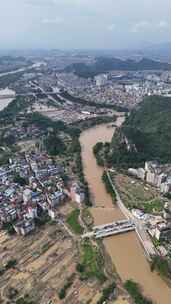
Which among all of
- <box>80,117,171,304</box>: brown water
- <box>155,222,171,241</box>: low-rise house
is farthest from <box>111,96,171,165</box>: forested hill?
<box>155,222,171,241</box>: low-rise house

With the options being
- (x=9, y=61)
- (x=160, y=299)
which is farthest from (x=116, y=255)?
(x=9, y=61)

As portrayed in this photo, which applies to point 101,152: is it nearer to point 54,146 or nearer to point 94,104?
point 54,146

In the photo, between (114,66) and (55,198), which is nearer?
(55,198)

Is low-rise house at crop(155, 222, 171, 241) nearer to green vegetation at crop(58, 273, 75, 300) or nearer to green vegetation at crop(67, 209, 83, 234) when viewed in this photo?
green vegetation at crop(67, 209, 83, 234)

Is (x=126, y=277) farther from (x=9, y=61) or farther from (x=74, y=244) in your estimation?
(x=9, y=61)

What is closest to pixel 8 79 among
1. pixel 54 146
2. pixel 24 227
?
pixel 54 146

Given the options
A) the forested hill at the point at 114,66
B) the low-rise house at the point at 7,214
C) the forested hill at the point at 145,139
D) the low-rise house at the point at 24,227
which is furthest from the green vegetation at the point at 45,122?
the forested hill at the point at 114,66
